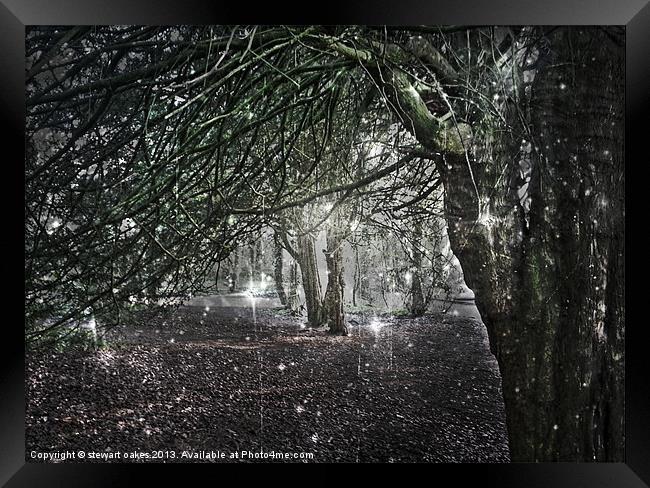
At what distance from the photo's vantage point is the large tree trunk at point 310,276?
2654 millimetres

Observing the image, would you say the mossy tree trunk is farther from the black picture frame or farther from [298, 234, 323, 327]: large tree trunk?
the black picture frame

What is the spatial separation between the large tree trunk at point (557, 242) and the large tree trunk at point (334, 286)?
0.51 m

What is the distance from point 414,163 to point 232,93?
86 centimetres

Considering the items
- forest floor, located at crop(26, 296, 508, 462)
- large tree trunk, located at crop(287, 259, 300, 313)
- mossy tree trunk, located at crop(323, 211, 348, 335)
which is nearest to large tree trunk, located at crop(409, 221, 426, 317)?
forest floor, located at crop(26, 296, 508, 462)

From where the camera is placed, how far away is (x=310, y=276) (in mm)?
2660

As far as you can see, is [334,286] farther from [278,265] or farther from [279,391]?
[279,391]

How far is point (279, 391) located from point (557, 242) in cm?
138

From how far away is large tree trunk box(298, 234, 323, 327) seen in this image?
2654mm

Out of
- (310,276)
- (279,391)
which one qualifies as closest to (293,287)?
(310,276)

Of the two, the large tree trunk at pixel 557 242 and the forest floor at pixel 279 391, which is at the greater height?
the large tree trunk at pixel 557 242
